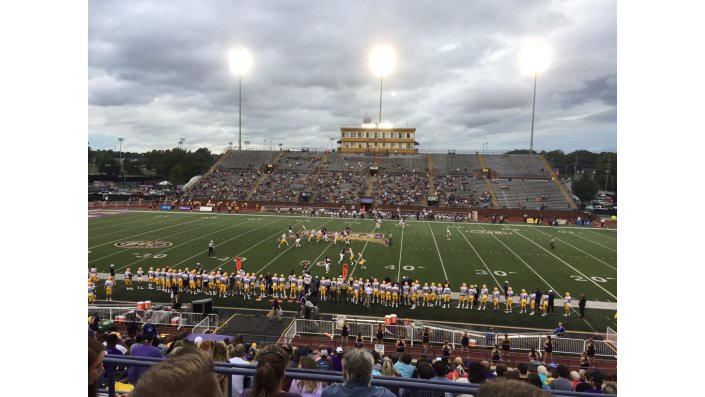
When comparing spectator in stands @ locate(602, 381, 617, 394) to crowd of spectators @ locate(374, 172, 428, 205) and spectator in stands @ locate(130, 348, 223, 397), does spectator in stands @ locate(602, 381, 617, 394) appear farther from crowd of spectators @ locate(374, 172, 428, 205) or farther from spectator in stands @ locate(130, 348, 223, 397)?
crowd of spectators @ locate(374, 172, 428, 205)

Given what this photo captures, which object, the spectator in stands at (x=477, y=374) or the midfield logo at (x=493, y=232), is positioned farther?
the midfield logo at (x=493, y=232)

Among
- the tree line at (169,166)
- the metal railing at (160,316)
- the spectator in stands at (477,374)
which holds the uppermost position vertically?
the tree line at (169,166)

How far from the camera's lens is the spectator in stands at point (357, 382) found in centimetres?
254

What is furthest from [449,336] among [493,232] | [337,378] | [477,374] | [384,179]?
[384,179]

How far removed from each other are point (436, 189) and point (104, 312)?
1723 inches

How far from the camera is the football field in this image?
15594 mm

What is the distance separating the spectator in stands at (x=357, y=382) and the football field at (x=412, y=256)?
1260 centimetres

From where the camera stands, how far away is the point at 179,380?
4.66ft

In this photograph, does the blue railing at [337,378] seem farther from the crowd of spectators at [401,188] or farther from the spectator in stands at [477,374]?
the crowd of spectators at [401,188]

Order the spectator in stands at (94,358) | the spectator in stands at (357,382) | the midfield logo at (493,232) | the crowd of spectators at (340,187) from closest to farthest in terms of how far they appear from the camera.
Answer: the spectator in stands at (94,358)
the spectator in stands at (357,382)
the midfield logo at (493,232)
the crowd of spectators at (340,187)

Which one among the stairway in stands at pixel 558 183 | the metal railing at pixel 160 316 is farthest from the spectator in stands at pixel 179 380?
the stairway in stands at pixel 558 183
